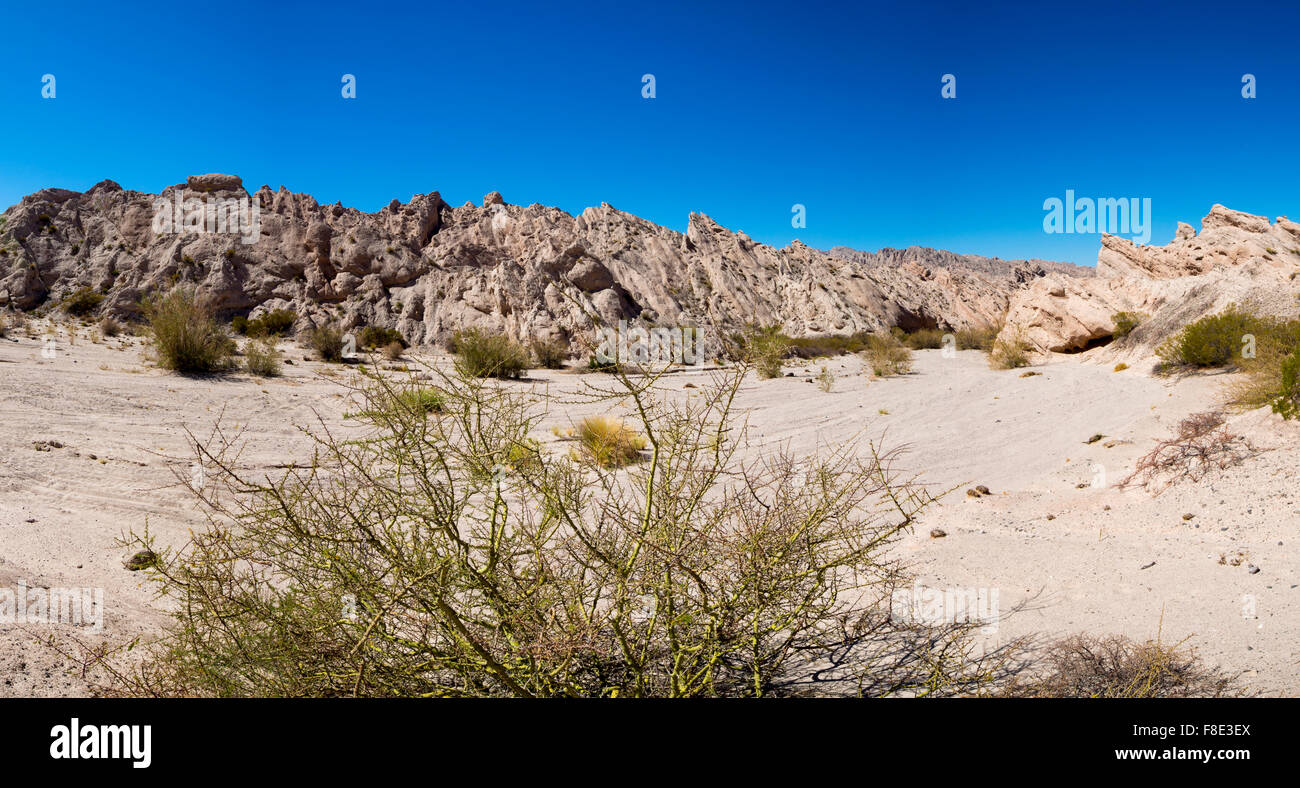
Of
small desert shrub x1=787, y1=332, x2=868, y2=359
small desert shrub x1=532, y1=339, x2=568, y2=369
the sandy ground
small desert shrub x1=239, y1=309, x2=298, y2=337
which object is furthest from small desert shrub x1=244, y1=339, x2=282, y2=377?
small desert shrub x1=787, y1=332, x2=868, y2=359

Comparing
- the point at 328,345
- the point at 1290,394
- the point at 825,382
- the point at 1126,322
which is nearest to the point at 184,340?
the point at 328,345

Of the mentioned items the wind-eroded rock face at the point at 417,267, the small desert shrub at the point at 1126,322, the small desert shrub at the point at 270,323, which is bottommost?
the small desert shrub at the point at 1126,322

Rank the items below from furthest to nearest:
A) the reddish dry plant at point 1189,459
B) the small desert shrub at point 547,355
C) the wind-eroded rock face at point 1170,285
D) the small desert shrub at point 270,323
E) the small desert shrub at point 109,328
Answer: the small desert shrub at point 270,323 → the small desert shrub at point 109,328 → the small desert shrub at point 547,355 → the wind-eroded rock face at point 1170,285 → the reddish dry plant at point 1189,459

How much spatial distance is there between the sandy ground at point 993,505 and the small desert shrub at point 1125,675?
0.14 meters

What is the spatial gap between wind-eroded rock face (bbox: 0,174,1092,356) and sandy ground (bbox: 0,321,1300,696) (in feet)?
46.9

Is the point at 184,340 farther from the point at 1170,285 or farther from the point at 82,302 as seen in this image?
the point at 1170,285

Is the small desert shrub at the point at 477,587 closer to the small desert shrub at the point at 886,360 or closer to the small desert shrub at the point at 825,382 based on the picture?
the small desert shrub at the point at 825,382

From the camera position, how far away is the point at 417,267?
31.4 metres

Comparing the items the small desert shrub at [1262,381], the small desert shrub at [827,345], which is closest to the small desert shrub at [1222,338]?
the small desert shrub at [1262,381]

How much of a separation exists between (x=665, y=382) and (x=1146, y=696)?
15.0 m

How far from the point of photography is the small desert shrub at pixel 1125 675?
2.77m

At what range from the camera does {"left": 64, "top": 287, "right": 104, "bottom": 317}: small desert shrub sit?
26.3 meters

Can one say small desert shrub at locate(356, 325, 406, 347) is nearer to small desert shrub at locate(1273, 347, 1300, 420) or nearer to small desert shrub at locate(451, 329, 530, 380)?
small desert shrub at locate(451, 329, 530, 380)

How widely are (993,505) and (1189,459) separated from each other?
72.3 inches
